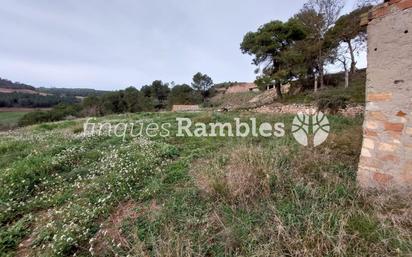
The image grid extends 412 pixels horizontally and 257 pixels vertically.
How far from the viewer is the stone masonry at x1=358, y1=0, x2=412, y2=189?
2523 mm

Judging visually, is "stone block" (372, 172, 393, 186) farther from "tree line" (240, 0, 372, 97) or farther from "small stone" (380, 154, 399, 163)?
"tree line" (240, 0, 372, 97)

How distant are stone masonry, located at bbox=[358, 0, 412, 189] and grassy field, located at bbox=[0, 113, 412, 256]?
0.32 m

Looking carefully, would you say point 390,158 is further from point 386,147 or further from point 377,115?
point 377,115

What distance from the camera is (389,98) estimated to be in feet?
8.70

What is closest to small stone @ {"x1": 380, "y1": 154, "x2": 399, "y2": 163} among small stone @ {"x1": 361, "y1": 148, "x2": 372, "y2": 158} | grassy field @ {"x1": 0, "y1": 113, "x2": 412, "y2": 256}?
small stone @ {"x1": 361, "y1": 148, "x2": 372, "y2": 158}

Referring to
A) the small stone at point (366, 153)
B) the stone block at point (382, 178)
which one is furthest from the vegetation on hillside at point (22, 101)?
the stone block at point (382, 178)

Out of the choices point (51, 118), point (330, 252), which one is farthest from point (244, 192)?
point (51, 118)

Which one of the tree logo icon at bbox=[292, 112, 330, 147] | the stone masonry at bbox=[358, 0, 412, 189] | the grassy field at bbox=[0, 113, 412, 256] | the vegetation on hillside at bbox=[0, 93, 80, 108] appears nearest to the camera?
the grassy field at bbox=[0, 113, 412, 256]

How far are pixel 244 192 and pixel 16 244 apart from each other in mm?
2631

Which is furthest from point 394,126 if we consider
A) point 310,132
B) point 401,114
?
point 310,132

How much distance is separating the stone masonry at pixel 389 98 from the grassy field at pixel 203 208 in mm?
322

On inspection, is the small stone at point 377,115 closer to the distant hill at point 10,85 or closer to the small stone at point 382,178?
the small stone at point 382,178

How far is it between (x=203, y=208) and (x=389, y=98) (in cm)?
256

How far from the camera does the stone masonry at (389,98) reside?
8.28 feet
